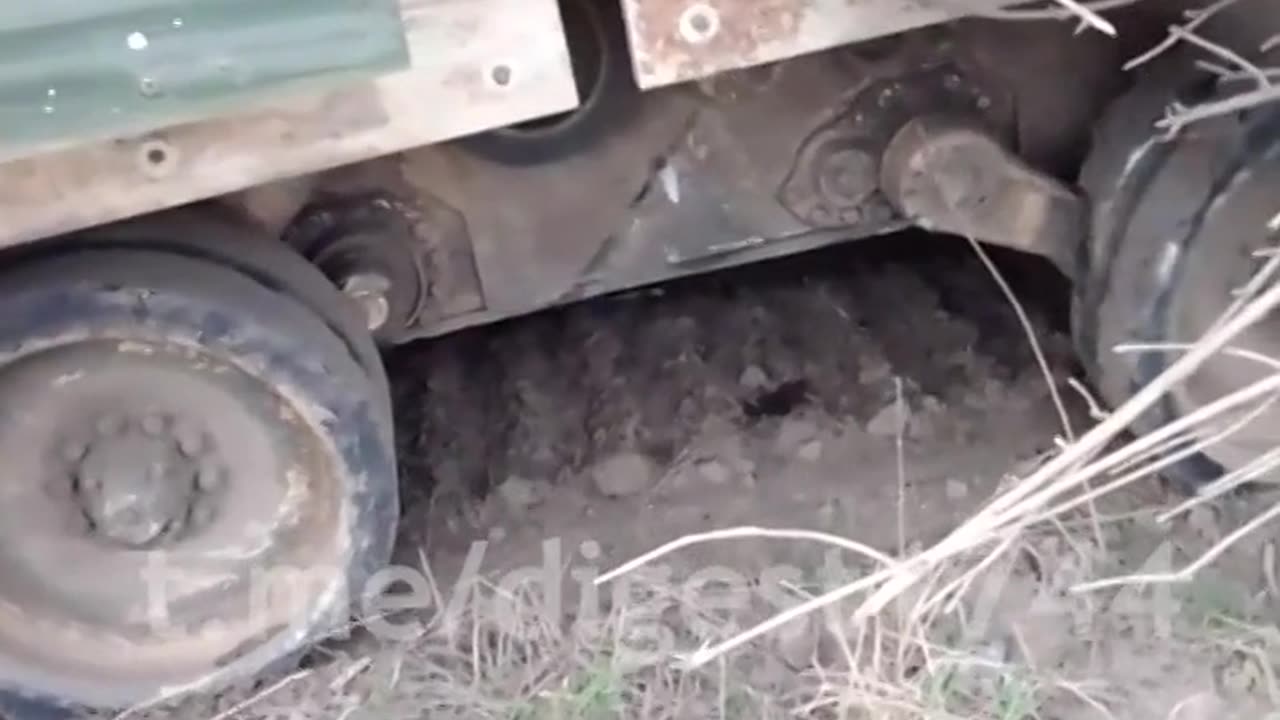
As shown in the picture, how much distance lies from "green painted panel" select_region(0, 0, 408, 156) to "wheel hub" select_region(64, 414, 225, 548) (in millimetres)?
537

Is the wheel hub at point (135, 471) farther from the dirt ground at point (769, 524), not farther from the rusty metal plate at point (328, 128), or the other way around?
the rusty metal plate at point (328, 128)

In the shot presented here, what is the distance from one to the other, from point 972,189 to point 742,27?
1.65ft

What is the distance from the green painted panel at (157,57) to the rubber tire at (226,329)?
30 cm

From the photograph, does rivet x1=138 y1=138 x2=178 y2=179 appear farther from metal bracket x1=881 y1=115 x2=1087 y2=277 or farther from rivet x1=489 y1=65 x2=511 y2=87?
metal bracket x1=881 y1=115 x2=1087 y2=277

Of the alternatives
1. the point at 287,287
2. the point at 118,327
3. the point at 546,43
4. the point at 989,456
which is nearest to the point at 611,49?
the point at 546,43

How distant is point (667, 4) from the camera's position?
157cm

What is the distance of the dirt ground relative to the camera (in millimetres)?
1969

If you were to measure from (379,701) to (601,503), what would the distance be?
0.43 metres

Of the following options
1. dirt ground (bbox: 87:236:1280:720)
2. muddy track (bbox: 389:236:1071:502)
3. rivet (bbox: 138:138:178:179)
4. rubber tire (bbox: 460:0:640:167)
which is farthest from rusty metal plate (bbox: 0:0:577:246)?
muddy track (bbox: 389:236:1071:502)

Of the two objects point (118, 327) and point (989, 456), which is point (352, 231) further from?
point (989, 456)

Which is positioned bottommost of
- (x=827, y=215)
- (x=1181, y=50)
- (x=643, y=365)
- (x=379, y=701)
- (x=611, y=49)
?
(x=379, y=701)

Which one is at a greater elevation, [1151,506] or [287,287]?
[287,287]

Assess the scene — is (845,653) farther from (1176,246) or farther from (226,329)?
(226,329)

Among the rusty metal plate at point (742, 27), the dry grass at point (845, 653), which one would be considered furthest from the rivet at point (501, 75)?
the dry grass at point (845, 653)
